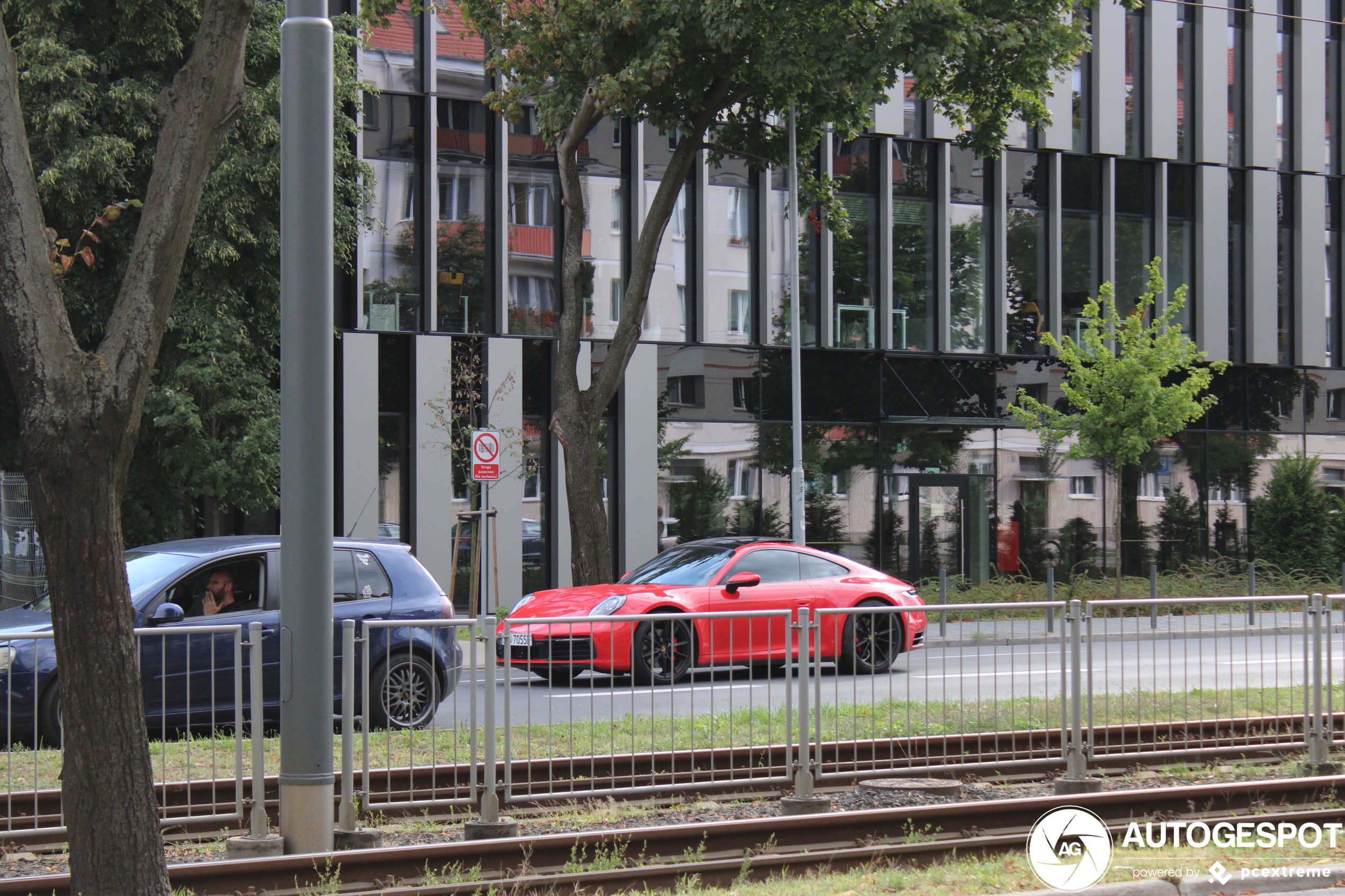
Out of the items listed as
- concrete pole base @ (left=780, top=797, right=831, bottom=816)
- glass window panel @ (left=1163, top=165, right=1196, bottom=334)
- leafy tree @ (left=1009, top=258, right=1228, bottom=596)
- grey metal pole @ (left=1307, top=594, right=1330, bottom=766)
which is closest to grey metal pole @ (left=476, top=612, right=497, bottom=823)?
concrete pole base @ (left=780, top=797, right=831, bottom=816)

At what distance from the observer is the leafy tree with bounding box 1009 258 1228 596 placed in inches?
939

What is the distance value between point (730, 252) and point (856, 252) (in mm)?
2943

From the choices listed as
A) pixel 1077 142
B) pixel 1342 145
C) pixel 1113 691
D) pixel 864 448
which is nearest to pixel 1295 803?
pixel 1113 691

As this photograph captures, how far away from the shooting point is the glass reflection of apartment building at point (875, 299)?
23.7 m

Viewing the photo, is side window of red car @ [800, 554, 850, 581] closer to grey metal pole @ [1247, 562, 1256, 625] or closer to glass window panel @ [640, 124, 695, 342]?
grey metal pole @ [1247, 562, 1256, 625]

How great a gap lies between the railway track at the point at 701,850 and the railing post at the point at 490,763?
A: 1.86ft

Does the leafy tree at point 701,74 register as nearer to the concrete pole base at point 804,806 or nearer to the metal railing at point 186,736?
the concrete pole base at point 804,806

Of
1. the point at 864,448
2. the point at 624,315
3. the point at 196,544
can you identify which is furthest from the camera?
the point at 864,448

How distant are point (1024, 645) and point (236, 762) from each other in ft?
16.1

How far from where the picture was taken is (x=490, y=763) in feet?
24.1

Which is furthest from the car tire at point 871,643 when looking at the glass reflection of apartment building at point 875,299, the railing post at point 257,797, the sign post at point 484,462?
the glass reflection of apartment building at point 875,299

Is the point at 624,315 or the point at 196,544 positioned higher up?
the point at 624,315

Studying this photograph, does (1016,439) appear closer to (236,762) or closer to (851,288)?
(851,288)

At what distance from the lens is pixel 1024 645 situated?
843cm
